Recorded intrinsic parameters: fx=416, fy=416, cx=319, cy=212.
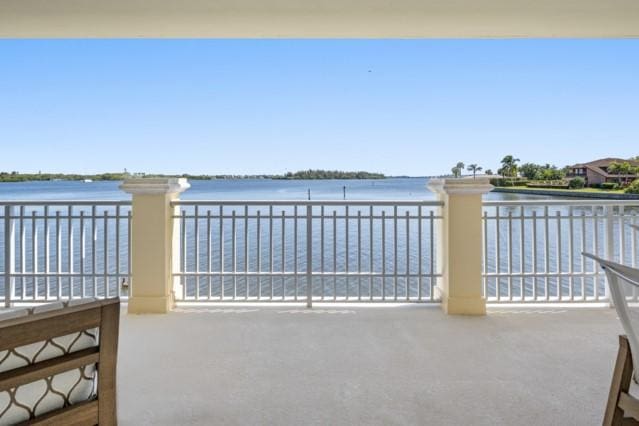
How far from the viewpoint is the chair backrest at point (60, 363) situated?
86 centimetres

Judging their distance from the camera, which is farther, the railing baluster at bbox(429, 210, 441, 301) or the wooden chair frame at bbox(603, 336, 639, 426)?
the railing baluster at bbox(429, 210, 441, 301)

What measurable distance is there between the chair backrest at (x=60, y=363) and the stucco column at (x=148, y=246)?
2.64m

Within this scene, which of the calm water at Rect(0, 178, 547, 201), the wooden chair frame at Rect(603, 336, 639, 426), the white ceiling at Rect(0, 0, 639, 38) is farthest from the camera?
the calm water at Rect(0, 178, 547, 201)

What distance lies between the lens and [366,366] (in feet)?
8.12

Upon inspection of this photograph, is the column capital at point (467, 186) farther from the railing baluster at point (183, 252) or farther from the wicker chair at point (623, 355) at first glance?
the railing baluster at point (183, 252)

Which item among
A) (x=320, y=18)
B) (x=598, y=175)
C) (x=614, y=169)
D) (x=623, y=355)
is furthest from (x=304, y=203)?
(x=614, y=169)

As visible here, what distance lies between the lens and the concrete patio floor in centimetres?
195

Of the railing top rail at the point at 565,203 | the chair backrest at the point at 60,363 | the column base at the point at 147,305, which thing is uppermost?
the railing top rail at the point at 565,203

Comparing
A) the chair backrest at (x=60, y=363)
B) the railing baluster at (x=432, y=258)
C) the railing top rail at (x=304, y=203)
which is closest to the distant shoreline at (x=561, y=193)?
the railing baluster at (x=432, y=258)

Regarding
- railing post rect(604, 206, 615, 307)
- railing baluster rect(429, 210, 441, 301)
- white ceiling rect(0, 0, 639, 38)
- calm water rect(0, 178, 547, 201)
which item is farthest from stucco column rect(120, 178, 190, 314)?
railing post rect(604, 206, 615, 307)

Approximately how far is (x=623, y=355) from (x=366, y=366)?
4.52ft

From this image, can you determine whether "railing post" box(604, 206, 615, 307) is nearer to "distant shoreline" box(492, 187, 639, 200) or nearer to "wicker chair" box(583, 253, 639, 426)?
"distant shoreline" box(492, 187, 639, 200)

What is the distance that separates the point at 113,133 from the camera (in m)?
25.5

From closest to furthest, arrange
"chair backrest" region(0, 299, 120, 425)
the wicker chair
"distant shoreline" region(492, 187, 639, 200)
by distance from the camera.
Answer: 1. "chair backrest" region(0, 299, 120, 425)
2. the wicker chair
3. "distant shoreline" region(492, 187, 639, 200)
